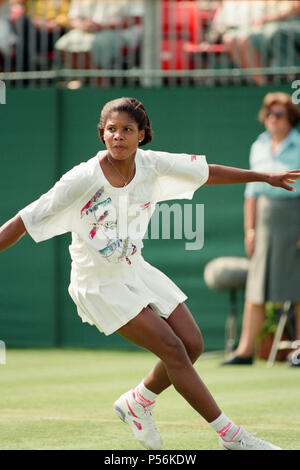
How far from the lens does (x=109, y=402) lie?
22.8 ft

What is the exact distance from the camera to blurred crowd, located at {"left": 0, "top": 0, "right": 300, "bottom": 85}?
35.3 feet

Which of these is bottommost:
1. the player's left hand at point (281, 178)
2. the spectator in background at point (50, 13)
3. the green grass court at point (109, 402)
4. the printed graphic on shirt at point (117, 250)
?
the green grass court at point (109, 402)

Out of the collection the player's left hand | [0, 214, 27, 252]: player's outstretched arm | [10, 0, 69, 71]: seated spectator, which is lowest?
[0, 214, 27, 252]: player's outstretched arm

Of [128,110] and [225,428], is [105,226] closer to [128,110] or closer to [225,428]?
[128,110]

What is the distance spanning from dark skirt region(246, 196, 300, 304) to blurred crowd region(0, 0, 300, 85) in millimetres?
2130

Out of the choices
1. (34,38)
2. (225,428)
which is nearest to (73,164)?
(34,38)

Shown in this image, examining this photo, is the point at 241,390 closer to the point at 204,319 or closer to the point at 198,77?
the point at 204,319

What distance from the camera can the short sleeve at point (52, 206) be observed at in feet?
16.2

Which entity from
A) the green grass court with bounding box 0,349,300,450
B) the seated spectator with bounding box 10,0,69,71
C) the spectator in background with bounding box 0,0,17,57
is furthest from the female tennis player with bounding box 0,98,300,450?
the spectator in background with bounding box 0,0,17,57

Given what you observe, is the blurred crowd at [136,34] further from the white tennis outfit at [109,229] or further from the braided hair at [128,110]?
the white tennis outfit at [109,229]

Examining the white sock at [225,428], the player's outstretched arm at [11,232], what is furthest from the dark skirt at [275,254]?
the player's outstretched arm at [11,232]

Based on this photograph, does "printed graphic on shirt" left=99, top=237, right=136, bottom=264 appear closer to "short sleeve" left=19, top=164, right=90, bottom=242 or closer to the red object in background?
"short sleeve" left=19, top=164, right=90, bottom=242
